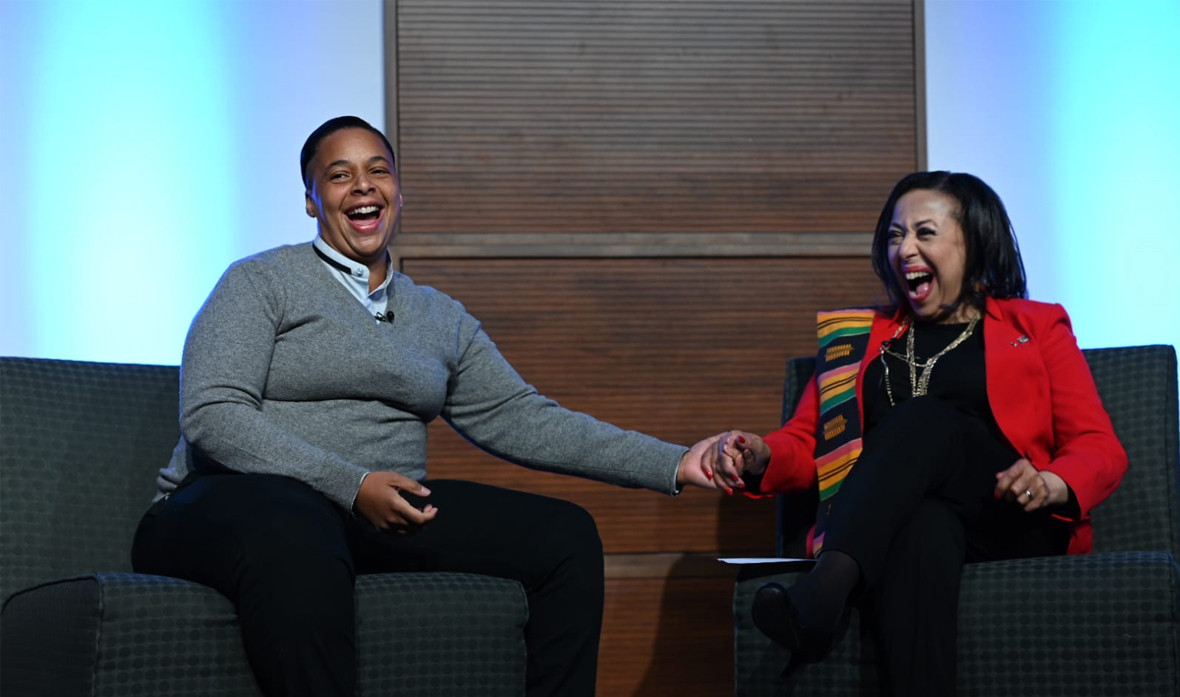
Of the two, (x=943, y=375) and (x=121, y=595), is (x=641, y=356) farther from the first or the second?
(x=121, y=595)

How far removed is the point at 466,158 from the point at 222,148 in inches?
21.9

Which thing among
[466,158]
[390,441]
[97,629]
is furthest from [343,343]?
[466,158]

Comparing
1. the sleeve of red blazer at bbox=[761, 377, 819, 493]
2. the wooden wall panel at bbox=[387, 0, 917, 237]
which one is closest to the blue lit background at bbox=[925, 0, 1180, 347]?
the wooden wall panel at bbox=[387, 0, 917, 237]

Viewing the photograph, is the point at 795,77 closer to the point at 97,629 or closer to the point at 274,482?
the point at 274,482

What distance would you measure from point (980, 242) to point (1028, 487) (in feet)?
1.98

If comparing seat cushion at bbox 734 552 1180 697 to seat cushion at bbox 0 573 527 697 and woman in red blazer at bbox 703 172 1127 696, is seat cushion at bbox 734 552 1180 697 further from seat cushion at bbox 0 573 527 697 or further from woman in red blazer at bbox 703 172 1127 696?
seat cushion at bbox 0 573 527 697

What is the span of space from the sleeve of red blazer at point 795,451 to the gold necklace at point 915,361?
0.15m

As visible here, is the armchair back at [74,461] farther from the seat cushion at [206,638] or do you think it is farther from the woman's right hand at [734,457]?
the woman's right hand at [734,457]

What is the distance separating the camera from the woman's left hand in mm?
2072

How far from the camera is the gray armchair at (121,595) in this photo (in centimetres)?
178

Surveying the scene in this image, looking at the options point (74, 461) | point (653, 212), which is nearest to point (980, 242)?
point (653, 212)

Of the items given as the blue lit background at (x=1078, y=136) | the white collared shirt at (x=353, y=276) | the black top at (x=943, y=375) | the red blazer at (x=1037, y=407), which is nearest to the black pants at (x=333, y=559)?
the white collared shirt at (x=353, y=276)

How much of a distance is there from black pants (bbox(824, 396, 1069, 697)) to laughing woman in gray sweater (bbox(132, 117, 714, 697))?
1.23ft

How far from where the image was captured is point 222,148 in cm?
301
